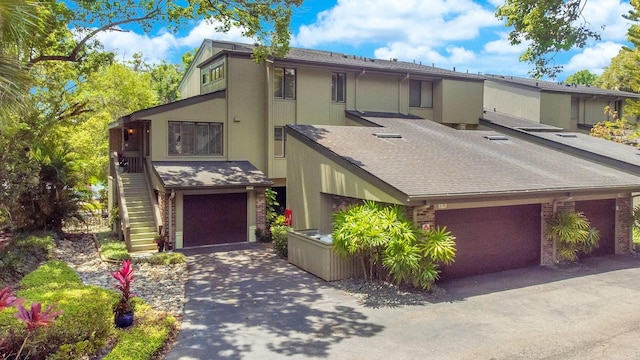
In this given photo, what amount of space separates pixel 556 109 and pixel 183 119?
23.9 metres

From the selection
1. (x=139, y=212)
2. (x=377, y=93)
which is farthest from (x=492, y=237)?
(x=139, y=212)

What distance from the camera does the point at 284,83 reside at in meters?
20.7

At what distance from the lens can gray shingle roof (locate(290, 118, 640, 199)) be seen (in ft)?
40.4

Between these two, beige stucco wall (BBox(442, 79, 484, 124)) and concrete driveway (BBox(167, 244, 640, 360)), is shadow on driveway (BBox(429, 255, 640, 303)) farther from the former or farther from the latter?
beige stucco wall (BBox(442, 79, 484, 124))

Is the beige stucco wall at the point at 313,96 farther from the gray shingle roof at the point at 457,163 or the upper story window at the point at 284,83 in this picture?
the gray shingle roof at the point at 457,163

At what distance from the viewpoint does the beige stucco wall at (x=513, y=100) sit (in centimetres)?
2786

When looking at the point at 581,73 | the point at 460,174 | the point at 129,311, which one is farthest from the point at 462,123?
the point at 581,73

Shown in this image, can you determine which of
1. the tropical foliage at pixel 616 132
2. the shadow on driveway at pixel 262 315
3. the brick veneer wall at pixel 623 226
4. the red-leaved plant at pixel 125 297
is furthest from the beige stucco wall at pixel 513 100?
the red-leaved plant at pixel 125 297

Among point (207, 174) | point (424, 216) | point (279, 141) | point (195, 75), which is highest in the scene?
point (195, 75)

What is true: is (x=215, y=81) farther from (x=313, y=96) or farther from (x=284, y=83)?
(x=313, y=96)

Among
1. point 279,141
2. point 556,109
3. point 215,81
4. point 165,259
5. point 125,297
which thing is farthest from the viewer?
point 556,109

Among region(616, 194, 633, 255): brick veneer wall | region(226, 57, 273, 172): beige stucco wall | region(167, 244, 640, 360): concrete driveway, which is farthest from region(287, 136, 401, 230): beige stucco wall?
region(616, 194, 633, 255): brick veneer wall

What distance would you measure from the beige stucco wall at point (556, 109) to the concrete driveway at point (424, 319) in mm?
17473

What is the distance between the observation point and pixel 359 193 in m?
13.1
